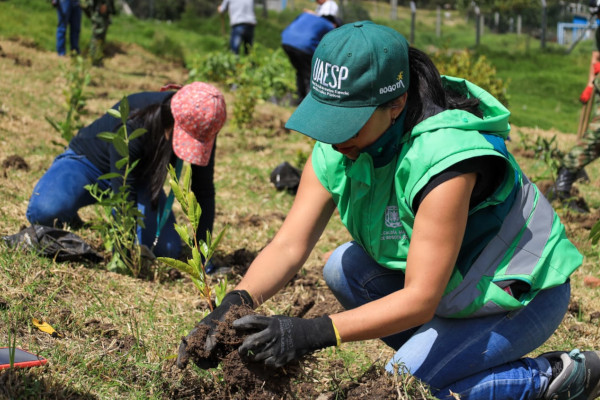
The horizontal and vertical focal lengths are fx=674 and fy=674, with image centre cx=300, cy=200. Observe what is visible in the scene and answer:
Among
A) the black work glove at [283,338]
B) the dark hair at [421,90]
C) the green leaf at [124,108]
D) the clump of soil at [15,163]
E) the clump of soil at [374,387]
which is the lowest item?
the clump of soil at [15,163]

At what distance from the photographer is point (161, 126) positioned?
10.5 ft

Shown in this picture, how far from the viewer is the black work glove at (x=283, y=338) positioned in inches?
71.0

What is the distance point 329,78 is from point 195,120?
1325 mm

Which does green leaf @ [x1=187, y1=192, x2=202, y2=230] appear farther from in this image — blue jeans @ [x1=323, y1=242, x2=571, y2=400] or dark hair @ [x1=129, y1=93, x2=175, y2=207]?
dark hair @ [x1=129, y1=93, x2=175, y2=207]

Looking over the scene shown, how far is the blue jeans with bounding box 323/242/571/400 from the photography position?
209 cm

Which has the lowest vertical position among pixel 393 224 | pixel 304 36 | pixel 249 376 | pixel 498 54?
pixel 498 54

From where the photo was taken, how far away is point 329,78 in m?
1.84

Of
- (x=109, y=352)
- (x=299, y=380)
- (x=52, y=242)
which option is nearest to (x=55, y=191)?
(x=52, y=242)

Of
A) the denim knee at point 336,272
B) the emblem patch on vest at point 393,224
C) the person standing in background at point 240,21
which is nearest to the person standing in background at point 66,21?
the person standing in background at point 240,21

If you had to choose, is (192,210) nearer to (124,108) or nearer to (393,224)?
(393,224)

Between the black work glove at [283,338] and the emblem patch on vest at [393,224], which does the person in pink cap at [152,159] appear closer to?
the emblem patch on vest at [393,224]

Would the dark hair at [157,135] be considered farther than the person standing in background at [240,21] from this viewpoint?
No

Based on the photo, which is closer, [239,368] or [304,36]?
[239,368]

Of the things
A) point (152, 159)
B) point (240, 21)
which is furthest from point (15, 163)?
point (240, 21)
